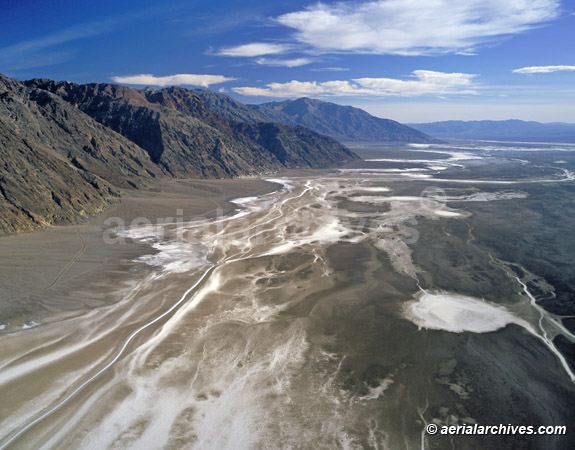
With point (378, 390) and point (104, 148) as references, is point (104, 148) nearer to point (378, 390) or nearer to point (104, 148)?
point (104, 148)

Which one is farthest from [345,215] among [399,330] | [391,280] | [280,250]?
[399,330]

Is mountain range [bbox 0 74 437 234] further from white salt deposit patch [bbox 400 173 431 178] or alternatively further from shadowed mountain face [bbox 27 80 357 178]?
white salt deposit patch [bbox 400 173 431 178]

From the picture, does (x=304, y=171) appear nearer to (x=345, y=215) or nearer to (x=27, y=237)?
(x=345, y=215)

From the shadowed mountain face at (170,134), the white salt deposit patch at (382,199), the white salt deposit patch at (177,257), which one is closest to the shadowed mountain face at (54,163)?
the shadowed mountain face at (170,134)

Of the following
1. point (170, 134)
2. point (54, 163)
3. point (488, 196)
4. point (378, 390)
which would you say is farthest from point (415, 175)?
point (378, 390)

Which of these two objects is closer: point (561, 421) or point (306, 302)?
point (561, 421)

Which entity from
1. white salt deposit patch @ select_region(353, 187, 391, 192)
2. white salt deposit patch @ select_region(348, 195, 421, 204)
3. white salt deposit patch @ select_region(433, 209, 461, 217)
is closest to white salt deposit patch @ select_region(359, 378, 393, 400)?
white salt deposit patch @ select_region(433, 209, 461, 217)

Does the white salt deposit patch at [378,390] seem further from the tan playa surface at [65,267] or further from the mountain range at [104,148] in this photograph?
the mountain range at [104,148]
